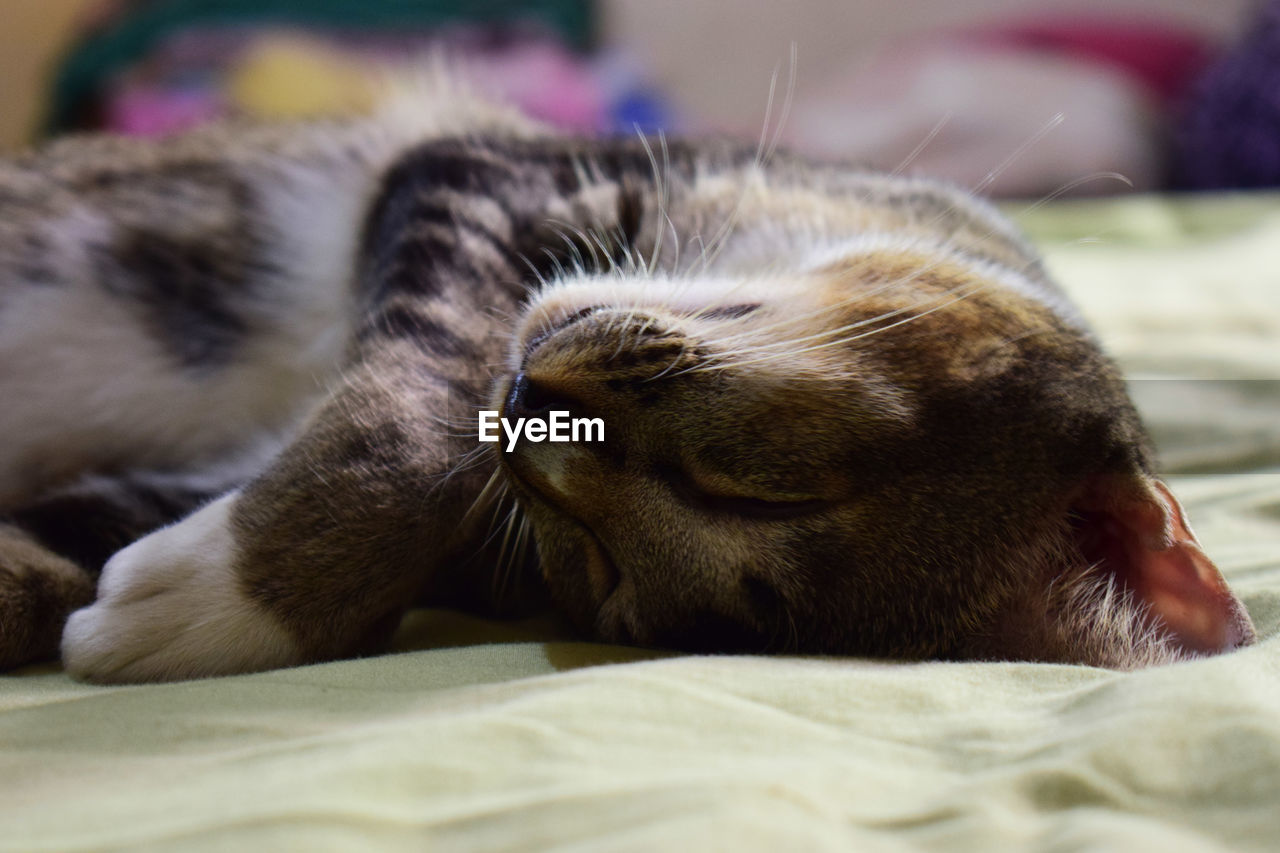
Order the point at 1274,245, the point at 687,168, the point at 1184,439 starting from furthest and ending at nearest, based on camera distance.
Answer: the point at 1274,245 < the point at 1184,439 < the point at 687,168

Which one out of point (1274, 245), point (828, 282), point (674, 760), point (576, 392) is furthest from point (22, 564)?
point (1274, 245)

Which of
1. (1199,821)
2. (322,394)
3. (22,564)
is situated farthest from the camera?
(322,394)

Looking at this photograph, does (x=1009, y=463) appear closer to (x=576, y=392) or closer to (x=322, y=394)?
(x=576, y=392)

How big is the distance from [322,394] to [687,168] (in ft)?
1.85

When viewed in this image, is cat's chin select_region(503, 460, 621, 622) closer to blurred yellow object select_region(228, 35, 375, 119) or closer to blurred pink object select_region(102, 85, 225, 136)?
blurred yellow object select_region(228, 35, 375, 119)

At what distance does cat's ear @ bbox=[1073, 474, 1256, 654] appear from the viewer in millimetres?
882

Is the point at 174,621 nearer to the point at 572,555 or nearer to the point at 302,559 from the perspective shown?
the point at 302,559

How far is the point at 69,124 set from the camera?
323 centimetres

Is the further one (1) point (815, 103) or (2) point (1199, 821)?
(1) point (815, 103)

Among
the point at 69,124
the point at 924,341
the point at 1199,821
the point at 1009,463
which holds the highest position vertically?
the point at 69,124

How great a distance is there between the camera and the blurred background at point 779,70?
2.97 m

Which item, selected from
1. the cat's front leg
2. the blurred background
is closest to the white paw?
the cat's front leg

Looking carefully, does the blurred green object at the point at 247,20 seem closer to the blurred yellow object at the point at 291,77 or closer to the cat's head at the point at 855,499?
the blurred yellow object at the point at 291,77

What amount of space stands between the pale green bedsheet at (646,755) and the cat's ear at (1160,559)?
54mm
